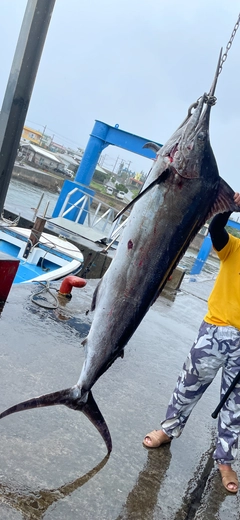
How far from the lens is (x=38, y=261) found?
1116cm

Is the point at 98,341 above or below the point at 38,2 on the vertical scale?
below

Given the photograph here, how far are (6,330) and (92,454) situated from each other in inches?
78.4

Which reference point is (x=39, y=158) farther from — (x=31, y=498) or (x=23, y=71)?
(x=31, y=498)

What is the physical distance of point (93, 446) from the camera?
3.20 m

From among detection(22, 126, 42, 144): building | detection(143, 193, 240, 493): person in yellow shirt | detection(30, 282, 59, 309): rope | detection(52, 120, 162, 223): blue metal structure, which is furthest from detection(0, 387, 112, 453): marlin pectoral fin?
detection(22, 126, 42, 144): building

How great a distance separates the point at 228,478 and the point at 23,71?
146 inches

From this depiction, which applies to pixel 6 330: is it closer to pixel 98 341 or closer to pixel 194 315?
pixel 98 341

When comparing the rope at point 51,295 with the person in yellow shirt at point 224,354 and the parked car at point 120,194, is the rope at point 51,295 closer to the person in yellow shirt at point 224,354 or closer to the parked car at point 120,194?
the person in yellow shirt at point 224,354

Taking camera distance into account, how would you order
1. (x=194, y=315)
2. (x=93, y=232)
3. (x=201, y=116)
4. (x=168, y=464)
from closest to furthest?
(x=201, y=116), (x=168, y=464), (x=194, y=315), (x=93, y=232)

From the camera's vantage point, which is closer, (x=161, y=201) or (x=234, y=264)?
(x=161, y=201)

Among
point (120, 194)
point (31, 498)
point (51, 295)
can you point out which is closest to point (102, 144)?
point (51, 295)

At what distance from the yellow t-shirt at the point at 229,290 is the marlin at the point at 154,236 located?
58 cm

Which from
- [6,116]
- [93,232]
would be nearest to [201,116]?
[6,116]

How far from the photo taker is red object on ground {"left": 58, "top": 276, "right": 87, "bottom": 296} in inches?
252
